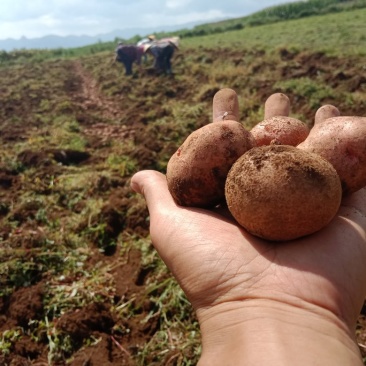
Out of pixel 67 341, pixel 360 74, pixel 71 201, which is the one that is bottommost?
pixel 67 341

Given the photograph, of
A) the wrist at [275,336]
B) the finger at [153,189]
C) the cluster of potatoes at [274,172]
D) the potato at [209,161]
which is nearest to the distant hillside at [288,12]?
the cluster of potatoes at [274,172]

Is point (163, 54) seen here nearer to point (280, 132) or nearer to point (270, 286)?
point (280, 132)

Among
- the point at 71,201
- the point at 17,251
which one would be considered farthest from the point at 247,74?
the point at 17,251

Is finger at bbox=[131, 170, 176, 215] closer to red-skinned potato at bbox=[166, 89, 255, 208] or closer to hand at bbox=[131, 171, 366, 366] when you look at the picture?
red-skinned potato at bbox=[166, 89, 255, 208]

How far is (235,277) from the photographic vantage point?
1.89 metres

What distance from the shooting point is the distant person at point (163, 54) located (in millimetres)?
15227

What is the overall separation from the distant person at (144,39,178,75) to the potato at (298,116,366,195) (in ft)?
44.0

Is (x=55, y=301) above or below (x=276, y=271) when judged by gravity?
below

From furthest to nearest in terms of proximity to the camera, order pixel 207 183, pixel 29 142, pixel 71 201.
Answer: pixel 29 142
pixel 71 201
pixel 207 183

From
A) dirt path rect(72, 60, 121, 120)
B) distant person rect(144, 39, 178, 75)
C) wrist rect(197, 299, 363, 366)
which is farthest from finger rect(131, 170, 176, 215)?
distant person rect(144, 39, 178, 75)

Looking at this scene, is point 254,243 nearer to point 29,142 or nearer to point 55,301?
point 55,301

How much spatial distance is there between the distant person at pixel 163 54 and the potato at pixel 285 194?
1377 cm

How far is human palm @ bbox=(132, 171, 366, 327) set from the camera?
182 cm

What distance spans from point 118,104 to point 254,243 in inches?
407
